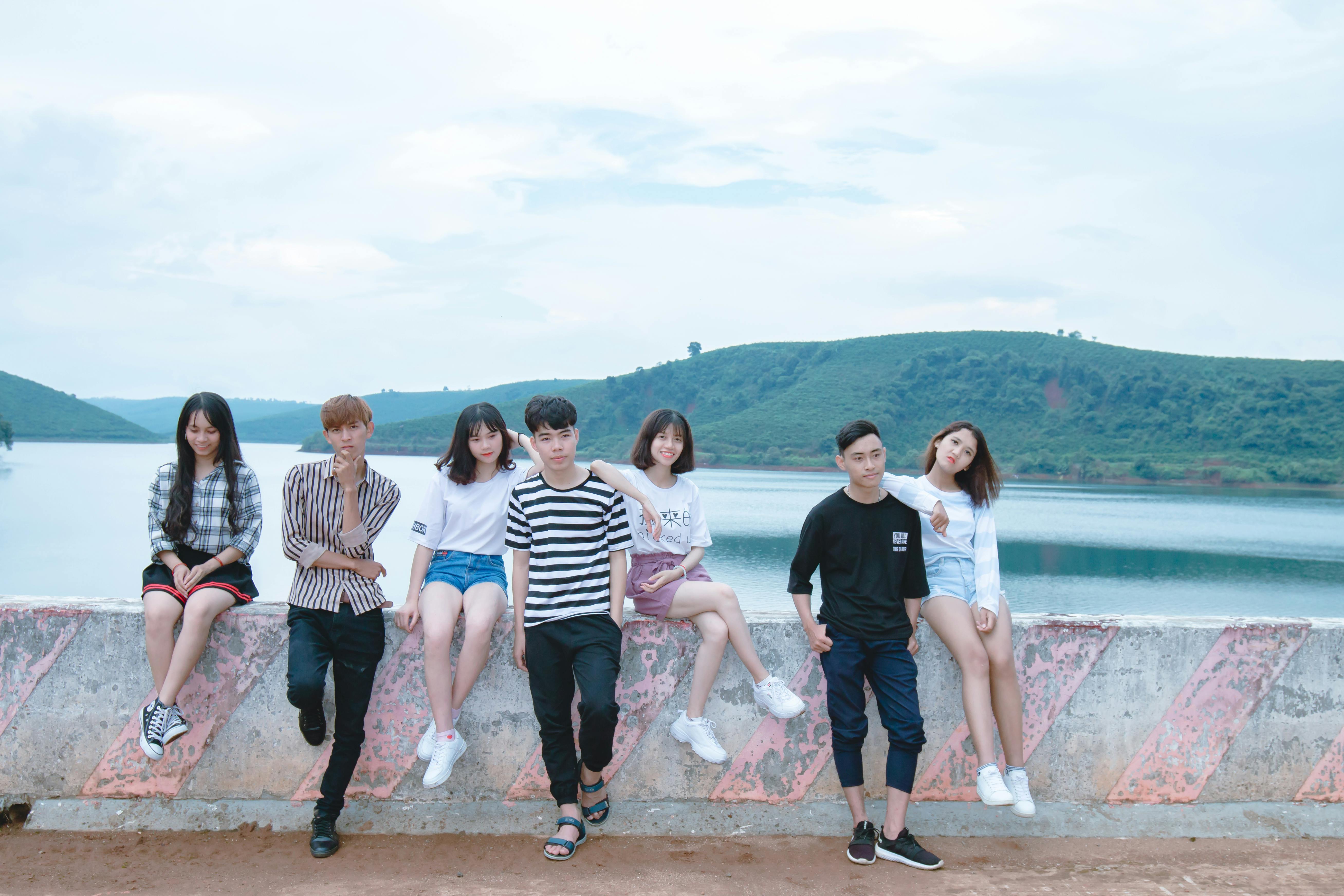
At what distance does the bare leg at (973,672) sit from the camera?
9.30 ft

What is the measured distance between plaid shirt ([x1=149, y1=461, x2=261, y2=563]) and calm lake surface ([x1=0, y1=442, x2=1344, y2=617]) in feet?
6.41

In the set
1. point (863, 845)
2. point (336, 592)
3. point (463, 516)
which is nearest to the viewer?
point (863, 845)

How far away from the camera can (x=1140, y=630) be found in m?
2.97

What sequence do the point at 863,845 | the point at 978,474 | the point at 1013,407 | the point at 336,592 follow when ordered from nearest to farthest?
the point at 863,845 → the point at 336,592 → the point at 978,474 → the point at 1013,407

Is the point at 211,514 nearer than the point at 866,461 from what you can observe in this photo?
No

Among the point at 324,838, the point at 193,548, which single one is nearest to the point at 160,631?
the point at 193,548

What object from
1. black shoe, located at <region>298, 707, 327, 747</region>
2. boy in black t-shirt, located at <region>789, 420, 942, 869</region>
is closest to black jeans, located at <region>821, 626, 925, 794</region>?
boy in black t-shirt, located at <region>789, 420, 942, 869</region>

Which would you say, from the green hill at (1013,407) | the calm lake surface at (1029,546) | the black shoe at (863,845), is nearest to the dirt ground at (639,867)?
the black shoe at (863,845)

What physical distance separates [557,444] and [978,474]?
157 centimetres

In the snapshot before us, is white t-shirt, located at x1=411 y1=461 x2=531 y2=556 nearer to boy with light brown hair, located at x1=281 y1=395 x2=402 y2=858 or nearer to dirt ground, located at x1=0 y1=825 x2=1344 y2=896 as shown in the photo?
boy with light brown hair, located at x1=281 y1=395 x2=402 y2=858

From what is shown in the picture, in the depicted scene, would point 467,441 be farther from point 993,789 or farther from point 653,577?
point 993,789

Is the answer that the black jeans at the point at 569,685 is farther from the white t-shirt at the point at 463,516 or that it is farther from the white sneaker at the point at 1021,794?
the white sneaker at the point at 1021,794

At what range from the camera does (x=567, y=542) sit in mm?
2916

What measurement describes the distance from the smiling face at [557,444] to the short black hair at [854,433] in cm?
91
